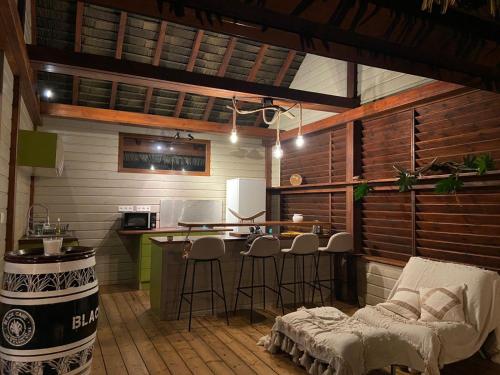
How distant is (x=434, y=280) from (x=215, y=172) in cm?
Result: 451

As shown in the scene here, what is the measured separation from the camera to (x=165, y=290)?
4.16 meters

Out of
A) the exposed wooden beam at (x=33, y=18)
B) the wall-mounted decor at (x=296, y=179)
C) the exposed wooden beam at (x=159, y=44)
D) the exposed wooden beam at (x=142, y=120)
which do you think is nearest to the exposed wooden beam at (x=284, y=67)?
the exposed wooden beam at (x=142, y=120)

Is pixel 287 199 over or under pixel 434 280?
over

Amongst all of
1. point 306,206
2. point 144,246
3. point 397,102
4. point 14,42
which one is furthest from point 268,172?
point 14,42

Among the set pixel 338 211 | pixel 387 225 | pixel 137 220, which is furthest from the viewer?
pixel 137 220

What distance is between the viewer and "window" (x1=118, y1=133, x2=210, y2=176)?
6.29 m

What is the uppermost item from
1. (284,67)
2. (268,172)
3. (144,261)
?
(284,67)

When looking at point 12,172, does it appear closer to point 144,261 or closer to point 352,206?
point 144,261

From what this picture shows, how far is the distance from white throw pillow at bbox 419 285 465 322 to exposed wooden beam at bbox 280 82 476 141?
2039 mm

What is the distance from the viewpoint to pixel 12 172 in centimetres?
326

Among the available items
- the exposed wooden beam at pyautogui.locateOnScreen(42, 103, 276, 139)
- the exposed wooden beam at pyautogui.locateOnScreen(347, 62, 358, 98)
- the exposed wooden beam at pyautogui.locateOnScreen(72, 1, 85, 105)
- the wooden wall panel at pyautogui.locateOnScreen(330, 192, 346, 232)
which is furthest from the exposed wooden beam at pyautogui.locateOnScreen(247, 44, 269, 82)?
the exposed wooden beam at pyautogui.locateOnScreen(72, 1, 85, 105)

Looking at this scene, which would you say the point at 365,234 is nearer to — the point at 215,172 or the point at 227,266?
the point at 227,266

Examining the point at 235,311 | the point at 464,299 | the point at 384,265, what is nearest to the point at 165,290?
the point at 235,311

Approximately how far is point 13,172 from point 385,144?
429cm
